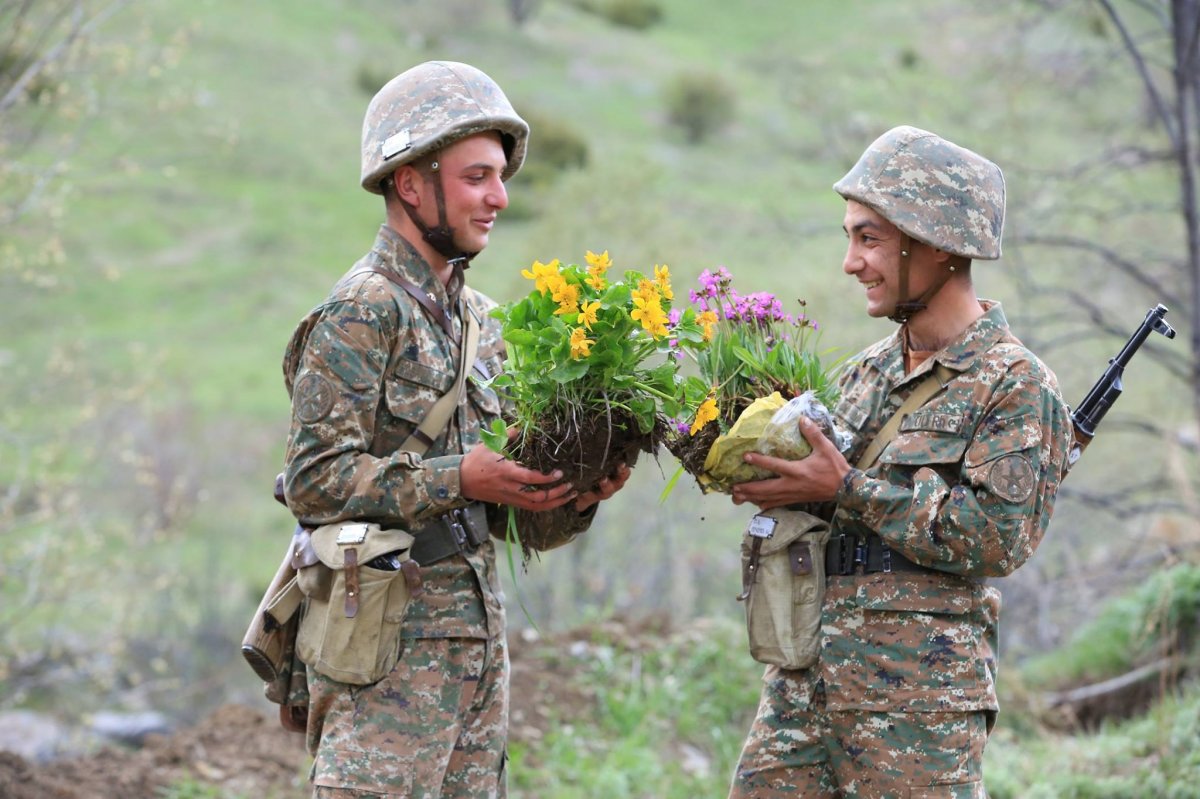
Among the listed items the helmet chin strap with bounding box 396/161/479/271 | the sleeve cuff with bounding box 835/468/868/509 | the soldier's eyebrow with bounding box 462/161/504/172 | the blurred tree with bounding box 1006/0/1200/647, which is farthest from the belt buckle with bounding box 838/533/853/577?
the blurred tree with bounding box 1006/0/1200/647

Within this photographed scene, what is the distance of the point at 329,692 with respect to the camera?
3.64 meters

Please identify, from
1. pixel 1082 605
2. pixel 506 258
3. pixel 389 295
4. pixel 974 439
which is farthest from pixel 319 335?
pixel 506 258

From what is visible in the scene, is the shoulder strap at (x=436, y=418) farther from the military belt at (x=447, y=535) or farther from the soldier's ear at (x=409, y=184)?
the soldier's ear at (x=409, y=184)

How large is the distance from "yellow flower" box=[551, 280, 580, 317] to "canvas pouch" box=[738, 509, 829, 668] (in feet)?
2.81

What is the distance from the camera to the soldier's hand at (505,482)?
140 inches

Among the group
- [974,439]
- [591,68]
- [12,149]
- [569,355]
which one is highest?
[591,68]

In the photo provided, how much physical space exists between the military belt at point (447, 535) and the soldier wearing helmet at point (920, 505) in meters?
0.79

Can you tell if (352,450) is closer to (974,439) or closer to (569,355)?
(569,355)

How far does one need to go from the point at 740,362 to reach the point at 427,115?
1.19 m

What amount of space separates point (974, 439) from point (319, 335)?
1.87m

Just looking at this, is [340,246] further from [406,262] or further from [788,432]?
[788,432]

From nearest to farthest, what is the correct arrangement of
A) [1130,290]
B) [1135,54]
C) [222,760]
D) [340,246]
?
[222,760] < [1135,54] < [1130,290] < [340,246]

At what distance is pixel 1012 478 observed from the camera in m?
3.46

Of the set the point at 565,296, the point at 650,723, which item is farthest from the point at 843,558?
the point at 650,723
